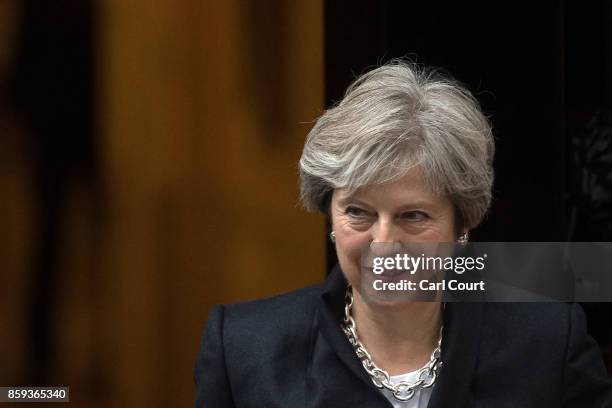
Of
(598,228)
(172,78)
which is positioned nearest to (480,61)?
(598,228)

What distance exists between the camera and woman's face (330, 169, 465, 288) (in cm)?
197

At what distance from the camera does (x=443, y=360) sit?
81.2 inches

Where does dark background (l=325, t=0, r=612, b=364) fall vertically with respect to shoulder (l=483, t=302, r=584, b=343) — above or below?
above

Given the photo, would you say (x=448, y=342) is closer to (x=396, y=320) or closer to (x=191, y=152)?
(x=396, y=320)

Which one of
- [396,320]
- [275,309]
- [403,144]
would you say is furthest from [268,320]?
[403,144]

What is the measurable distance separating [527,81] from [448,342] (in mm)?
1043

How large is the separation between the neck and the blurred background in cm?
78

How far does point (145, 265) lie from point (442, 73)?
0.99 m

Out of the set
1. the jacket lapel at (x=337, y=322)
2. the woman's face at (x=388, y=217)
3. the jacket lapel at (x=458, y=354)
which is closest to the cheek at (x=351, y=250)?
the woman's face at (x=388, y=217)

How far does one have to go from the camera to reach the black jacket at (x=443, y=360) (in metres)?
2.06

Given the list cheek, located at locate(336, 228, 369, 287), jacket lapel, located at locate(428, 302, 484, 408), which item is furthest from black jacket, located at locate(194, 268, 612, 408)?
cheek, located at locate(336, 228, 369, 287)

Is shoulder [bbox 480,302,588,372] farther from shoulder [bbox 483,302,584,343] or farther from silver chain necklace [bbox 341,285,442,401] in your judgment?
silver chain necklace [bbox 341,285,442,401]

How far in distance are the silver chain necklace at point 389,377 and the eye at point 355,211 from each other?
27cm

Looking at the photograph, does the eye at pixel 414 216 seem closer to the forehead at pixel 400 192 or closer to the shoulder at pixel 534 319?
the forehead at pixel 400 192
